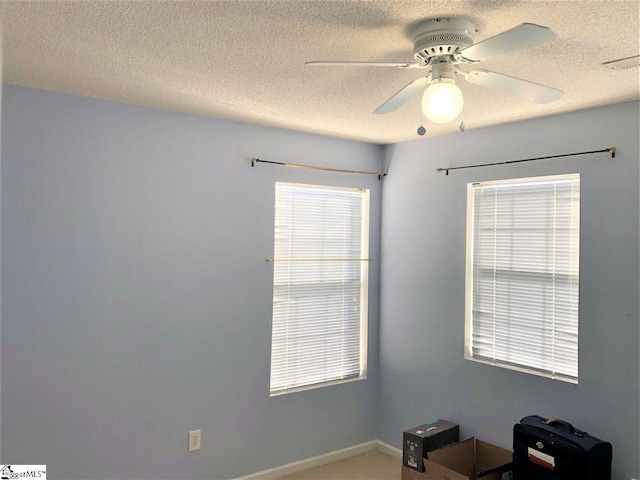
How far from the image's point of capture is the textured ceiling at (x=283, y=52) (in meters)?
1.79

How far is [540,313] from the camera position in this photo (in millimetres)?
3277

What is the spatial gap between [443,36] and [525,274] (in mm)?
1985

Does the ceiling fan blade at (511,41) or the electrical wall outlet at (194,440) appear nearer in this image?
the ceiling fan blade at (511,41)

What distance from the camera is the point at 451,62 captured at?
189 cm

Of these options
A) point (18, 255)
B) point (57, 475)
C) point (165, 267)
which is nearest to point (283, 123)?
point (165, 267)

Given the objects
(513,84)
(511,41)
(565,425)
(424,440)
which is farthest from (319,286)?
(511,41)

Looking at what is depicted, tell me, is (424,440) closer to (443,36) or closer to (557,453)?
(557,453)

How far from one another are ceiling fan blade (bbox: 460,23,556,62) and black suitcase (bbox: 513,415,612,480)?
2.04 metres

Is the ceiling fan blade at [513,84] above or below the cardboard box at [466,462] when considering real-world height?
above

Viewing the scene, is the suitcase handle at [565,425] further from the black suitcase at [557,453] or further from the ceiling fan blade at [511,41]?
the ceiling fan blade at [511,41]

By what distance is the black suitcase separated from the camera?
2.68 meters

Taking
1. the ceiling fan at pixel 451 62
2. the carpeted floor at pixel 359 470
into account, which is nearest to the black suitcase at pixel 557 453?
the carpeted floor at pixel 359 470

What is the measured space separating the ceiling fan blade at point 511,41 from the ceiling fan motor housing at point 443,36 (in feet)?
0.24

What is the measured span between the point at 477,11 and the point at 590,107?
157 centimetres
